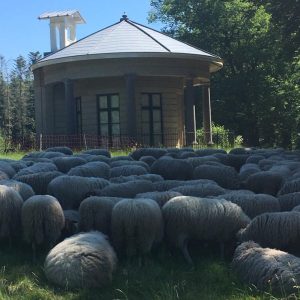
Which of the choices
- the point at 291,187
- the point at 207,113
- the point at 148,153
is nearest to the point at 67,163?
the point at 148,153

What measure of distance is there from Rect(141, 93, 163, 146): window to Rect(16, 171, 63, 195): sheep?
56.7ft

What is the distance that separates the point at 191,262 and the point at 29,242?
183cm

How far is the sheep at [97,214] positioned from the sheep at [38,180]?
1.93 metres

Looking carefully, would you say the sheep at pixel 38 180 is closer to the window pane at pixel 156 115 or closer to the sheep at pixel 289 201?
the sheep at pixel 289 201

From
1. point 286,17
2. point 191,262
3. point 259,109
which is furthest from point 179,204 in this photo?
point 259,109

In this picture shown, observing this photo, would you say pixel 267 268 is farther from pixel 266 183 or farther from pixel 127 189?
pixel 266 183

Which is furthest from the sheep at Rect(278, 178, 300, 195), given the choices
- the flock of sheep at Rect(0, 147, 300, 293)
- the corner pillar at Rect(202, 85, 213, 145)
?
the corner pillar at Rect(202, 85, 213, 145)

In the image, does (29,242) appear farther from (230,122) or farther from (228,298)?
(230,122)

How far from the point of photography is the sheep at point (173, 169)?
29.2 feet

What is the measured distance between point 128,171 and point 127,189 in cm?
159

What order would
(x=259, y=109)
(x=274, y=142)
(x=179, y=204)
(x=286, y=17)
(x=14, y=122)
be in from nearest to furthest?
(x=179, y=204), (x=286, y=17), (x=259, y=109), (x=274, y=142), (x=14, y=122)

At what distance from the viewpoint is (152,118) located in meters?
25.5

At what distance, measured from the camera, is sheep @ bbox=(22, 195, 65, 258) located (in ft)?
19.3

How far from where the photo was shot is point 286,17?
20.8 meters
